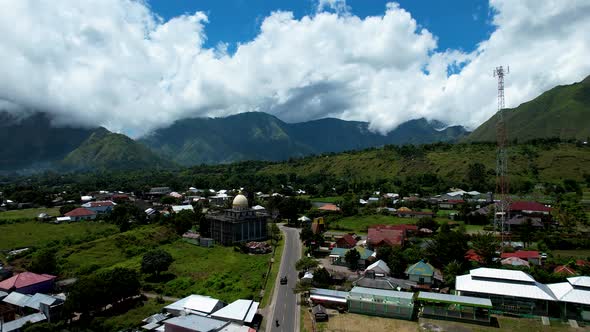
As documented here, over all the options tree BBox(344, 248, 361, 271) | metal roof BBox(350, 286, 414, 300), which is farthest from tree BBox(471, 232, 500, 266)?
tree BBox(344, 248, 361, 271)

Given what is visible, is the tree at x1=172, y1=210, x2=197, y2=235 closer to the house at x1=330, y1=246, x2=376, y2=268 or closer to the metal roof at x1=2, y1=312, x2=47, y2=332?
the house at x1=330, y1=246, x2=376, y2=268

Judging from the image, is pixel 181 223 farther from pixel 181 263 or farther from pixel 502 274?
pixel 502 274

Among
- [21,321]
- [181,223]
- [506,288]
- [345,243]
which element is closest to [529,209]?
[345,243]

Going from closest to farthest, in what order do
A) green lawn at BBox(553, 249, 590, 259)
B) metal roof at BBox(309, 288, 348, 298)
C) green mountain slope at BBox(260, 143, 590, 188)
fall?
metal roof at BBox(309, 288, 348, 298) < green lawn at BBox(553, 249, 590, 259) < green mountain slope at BBox(260, 143, 590, 188)

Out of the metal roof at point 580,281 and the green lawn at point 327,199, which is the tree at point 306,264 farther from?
the green lawn at point 327,199

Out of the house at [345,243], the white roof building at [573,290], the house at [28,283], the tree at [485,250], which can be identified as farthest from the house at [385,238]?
the house at [28,283]

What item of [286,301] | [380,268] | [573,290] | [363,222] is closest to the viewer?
[573,290]
